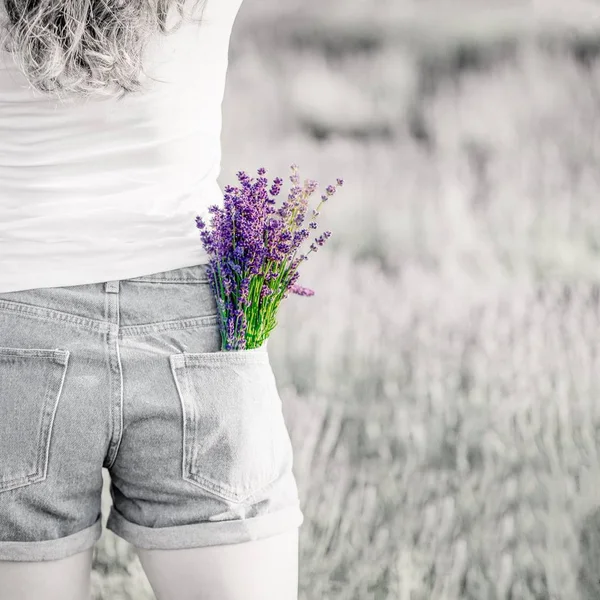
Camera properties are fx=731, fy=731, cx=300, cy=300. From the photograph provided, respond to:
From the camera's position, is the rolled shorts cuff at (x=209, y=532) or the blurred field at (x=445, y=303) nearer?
the rolled shorts cuff at (x=209, y=532)

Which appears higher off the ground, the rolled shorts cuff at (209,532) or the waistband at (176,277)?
the waistband at (176,277)

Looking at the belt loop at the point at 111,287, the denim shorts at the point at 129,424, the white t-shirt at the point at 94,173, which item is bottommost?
the denim shorts at the point at 129,424

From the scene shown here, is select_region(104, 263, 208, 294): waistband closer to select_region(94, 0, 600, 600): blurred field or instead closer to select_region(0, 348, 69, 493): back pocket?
select_region(0, 348, 69, 493): back pocket

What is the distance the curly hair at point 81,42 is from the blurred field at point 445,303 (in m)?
0.97

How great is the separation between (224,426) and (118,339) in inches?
7.6

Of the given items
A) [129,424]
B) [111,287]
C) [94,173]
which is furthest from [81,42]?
[129,424]

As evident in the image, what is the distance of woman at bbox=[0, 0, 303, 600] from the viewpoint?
1.00 metres

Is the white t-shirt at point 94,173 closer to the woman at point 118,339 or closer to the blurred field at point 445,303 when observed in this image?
the woman at point 118,339

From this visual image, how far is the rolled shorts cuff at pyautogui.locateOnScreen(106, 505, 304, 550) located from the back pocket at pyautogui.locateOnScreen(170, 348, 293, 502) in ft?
0.14

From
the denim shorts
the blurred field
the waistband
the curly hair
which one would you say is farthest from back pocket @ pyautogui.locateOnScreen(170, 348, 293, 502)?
the blurred field

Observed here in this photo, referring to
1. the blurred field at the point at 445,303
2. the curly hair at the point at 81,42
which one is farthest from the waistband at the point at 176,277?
the blurred field at the point at 445,303

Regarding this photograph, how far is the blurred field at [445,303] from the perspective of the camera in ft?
6.30

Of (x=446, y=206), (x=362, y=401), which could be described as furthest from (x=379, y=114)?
(x=362, y=401)

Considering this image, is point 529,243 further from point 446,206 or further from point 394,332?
point 394,332
